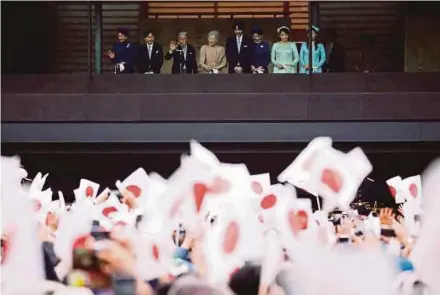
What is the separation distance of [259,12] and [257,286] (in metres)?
11.6

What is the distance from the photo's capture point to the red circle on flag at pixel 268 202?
23.3 feet

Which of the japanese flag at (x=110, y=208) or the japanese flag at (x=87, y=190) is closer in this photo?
the japanese flag at (x=110, y=208)

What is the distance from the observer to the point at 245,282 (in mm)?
4895

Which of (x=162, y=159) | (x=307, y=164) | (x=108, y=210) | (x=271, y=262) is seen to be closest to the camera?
(x=271, y=262)

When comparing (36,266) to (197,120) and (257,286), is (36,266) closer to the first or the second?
(257,286)

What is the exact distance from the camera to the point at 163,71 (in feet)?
51.5

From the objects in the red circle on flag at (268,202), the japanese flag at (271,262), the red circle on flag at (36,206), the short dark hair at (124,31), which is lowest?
the red circle on flag at (36,206)

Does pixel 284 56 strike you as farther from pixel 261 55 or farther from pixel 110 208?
pixel 110 208

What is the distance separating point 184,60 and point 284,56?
1559mm

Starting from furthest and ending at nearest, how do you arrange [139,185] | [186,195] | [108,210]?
[108,210]
[139,185]
[186,195]

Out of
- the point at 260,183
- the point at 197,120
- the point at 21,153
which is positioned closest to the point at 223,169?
the point at 260,183

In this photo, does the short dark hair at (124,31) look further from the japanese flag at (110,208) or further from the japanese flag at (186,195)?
the japanese flag at (186,195)

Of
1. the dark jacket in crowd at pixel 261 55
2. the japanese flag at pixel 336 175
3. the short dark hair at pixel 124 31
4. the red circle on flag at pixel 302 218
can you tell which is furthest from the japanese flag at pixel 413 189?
the short dark hair at pixel 124 31

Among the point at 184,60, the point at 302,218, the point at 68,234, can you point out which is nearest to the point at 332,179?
the point at 302,218
